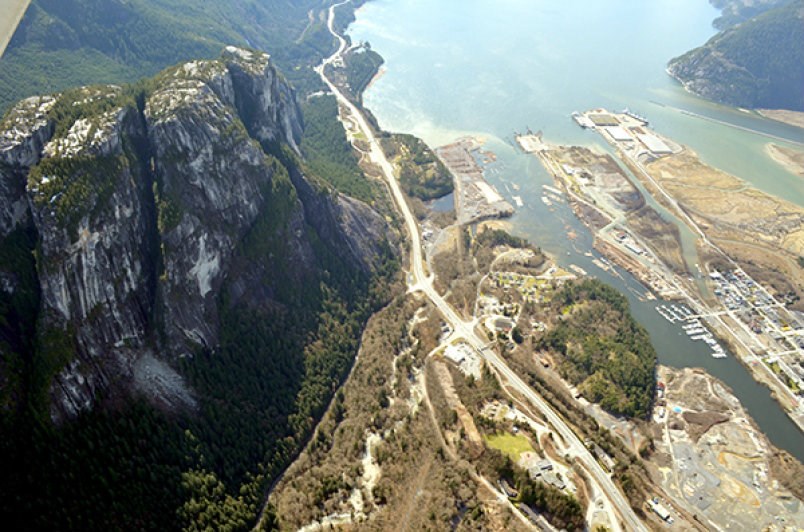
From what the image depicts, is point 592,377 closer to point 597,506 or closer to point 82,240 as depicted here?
point 597,506

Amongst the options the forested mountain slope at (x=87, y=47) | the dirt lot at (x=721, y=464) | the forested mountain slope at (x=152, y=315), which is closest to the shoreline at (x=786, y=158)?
the dirt lot at (x=721, y=464)

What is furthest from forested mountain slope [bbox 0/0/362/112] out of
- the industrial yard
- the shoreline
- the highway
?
the shoreline

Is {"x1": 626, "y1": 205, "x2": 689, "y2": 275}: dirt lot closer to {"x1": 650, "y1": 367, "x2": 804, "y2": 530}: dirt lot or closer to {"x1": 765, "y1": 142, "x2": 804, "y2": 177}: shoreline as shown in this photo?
{"x1": 650, "y1": 367, "x2": 804, "y2": 530}: dirt lot

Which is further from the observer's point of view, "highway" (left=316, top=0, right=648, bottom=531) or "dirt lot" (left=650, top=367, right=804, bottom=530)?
"dirt lot" (left=650, top=367, right=804, bottom=530)

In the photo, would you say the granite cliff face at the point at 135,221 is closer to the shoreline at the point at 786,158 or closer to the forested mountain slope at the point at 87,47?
the forested mountain slope at the point at 87,47

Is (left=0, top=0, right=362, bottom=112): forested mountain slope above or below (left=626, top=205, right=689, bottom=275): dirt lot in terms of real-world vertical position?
above

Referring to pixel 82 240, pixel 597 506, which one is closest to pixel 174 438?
pixel 82 240
